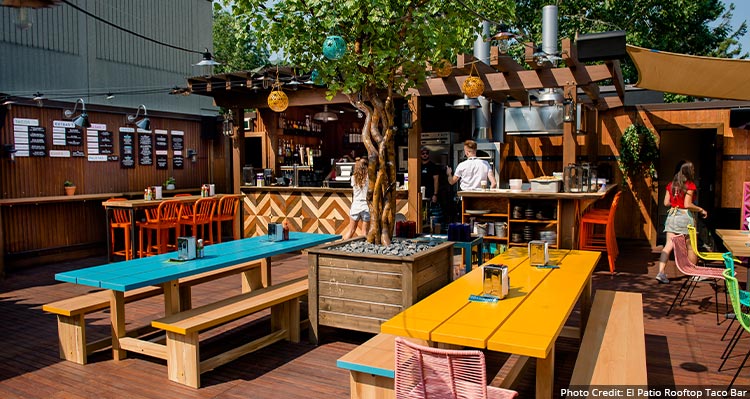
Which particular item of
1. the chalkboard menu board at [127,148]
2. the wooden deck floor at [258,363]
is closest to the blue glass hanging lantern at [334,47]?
the wooden deck floor at [258,363]

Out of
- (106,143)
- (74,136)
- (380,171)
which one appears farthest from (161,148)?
(380,171)

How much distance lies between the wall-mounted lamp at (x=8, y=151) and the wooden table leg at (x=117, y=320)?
203 inches

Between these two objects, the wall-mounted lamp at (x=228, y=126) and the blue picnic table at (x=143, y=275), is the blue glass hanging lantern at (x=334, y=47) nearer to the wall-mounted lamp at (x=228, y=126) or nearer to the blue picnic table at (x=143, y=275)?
the blue picnic table at (x=143, y=275)

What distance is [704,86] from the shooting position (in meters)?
5.36

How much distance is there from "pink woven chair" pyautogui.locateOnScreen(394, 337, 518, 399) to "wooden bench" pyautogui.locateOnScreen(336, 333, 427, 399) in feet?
1.67

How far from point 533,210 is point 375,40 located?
12.5 ft

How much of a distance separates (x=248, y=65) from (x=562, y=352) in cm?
2580

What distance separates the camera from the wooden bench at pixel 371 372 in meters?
2.93

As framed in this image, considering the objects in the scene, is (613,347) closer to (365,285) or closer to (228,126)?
(365,285)

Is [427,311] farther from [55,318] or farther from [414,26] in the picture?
[55,318]

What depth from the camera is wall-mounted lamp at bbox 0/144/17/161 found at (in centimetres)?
802

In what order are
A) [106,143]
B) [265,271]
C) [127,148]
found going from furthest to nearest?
[127,148]
[106,143]
[265,271]

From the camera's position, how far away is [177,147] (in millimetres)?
11094

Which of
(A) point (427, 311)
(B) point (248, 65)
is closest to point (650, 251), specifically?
(A) point (427, 311)
